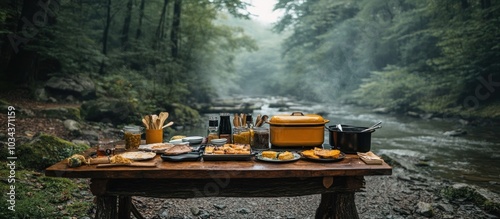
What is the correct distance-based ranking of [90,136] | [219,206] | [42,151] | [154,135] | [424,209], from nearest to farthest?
1. [154,135]
2. [424,209]
3. [219,206]
4. [42,151]
5. [90,136]

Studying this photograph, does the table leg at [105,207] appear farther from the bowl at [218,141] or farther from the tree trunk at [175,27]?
the tree trunk at [175,27]

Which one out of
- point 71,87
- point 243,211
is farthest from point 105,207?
point 71,87

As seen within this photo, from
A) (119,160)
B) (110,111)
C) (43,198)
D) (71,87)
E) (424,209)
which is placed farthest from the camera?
(71,87)

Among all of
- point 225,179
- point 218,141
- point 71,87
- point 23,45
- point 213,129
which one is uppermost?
point 23,45

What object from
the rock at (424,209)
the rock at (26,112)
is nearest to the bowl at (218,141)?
the rock at (424,209)

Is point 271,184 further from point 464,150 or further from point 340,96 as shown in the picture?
point 340,96

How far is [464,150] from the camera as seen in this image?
31.2 ft

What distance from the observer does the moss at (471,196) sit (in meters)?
4.94

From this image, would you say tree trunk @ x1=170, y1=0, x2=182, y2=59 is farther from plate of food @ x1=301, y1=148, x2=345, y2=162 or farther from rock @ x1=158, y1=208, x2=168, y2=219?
plate of food @ x1=301, y1=148, x2=345, y2=162

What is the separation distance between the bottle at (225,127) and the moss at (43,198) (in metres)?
2.44

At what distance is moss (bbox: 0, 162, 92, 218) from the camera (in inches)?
144

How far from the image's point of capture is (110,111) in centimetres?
1160

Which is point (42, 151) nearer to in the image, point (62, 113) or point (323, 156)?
point (323, 156)

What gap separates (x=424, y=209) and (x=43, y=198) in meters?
6.05
